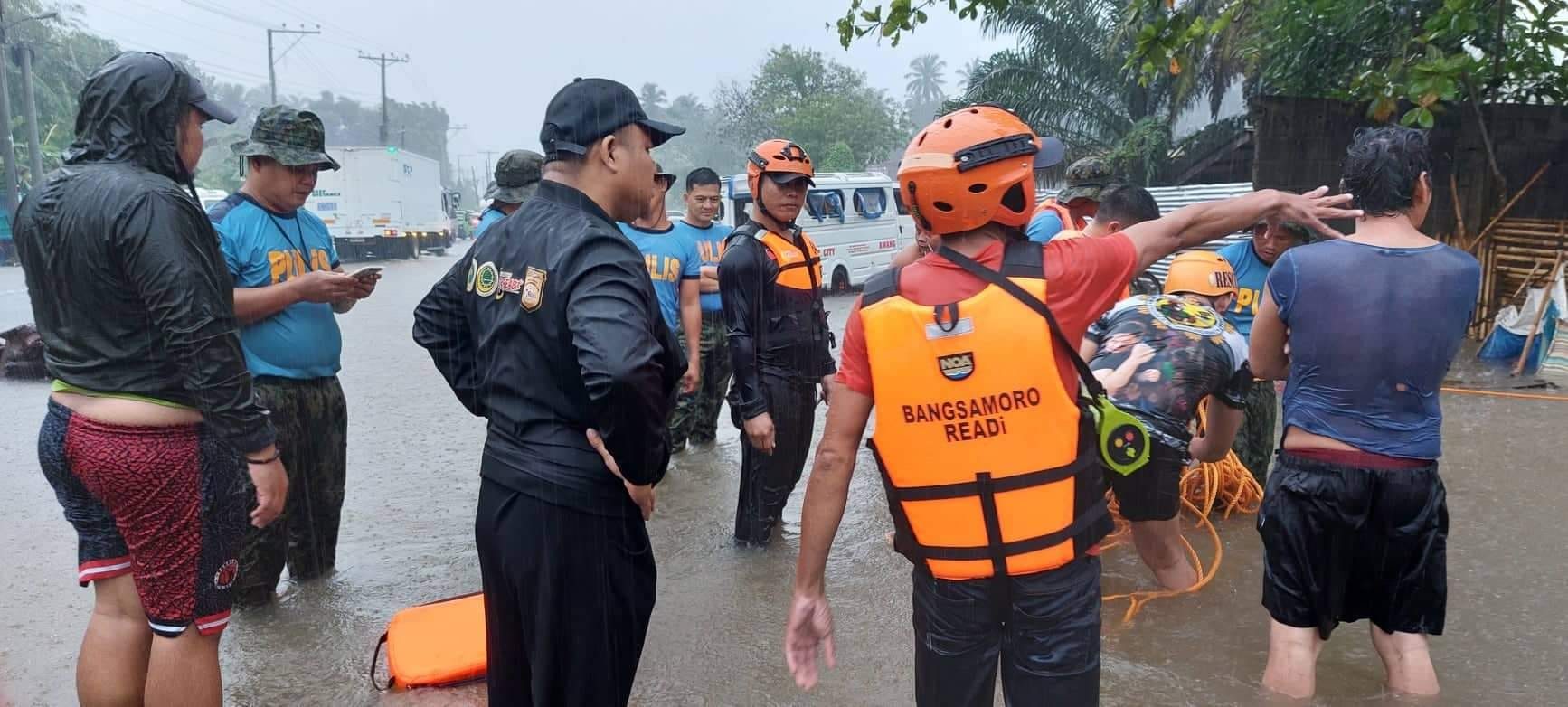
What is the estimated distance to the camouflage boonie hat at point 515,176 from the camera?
5.62 m

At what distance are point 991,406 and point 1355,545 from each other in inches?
68.7

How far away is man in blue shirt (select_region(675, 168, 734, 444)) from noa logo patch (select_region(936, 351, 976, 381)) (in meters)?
4.83

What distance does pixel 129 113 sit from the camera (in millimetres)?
2727

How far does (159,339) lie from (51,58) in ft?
131

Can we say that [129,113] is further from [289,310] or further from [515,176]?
[515,176]

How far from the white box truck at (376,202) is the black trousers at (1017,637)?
98.4ft

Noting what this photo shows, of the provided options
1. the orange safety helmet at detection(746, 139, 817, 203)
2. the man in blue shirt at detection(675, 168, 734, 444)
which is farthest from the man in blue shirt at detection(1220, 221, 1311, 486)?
the man in blue shirt at detection(675, 168, 734, 444)

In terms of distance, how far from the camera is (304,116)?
13.7 ft

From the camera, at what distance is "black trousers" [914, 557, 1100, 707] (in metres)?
2.23

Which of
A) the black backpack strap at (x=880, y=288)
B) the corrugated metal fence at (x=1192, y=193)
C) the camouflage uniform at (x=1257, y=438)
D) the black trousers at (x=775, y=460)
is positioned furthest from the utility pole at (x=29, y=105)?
the black backpack strap at (x=880, y=288)

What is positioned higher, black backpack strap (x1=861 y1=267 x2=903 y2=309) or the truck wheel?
black backpack strap (x1=861 y1=267 x2=903 y2=309)

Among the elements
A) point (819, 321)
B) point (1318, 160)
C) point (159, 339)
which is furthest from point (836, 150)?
point (159, 339)

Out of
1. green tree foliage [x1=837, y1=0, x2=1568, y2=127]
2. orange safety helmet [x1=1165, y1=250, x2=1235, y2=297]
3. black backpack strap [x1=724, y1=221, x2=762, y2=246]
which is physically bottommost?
orange safety helmet [x1=1165, y1=250, x2=1235, y2=297]

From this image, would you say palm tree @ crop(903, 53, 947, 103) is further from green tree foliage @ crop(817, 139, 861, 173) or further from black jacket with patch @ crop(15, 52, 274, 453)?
black jacket with patch @ crop(15, 52, 274, 453)
